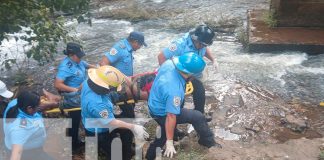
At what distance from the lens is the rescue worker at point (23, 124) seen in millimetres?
4075

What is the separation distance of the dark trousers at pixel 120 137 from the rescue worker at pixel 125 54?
2.80 ft

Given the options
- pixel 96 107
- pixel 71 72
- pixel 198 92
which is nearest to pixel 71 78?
pixel 71 72

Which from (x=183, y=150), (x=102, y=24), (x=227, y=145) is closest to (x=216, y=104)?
(x=227, y=145)

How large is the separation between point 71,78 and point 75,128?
73 centimetres

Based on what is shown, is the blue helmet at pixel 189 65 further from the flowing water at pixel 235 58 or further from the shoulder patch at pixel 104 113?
the flowing water at pixel 235 58

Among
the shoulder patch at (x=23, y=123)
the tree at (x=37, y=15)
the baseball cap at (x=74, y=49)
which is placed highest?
the tree at (x=37, y=15)

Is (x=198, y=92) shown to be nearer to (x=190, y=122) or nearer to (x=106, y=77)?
(x=190, y=122)

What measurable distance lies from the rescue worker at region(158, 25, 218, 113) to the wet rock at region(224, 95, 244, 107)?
114 cm

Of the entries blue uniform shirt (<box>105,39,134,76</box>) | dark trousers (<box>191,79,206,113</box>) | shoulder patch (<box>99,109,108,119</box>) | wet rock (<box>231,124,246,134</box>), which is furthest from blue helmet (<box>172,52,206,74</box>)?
wet rock (<box>231,124,246,134</box>)

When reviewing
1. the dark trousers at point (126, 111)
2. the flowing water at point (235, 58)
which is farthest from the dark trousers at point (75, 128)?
the flowing water at point (235, 58)

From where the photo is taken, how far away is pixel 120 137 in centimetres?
479

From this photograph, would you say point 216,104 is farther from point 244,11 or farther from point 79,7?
point 244,11

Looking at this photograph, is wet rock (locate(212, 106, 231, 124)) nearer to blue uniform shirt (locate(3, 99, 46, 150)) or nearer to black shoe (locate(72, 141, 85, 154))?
black shoe (locate(72, 141, 85, 154))

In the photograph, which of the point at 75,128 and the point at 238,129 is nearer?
the point at 75,128
